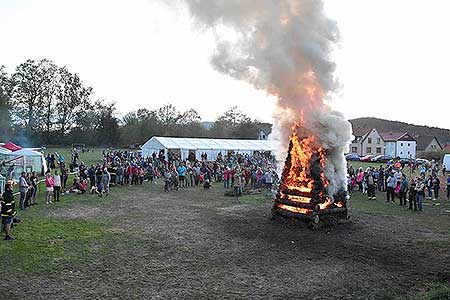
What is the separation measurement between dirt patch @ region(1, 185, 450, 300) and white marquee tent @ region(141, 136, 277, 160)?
22710mm

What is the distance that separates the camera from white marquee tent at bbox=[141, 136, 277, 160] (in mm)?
38906

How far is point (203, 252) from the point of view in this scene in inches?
432

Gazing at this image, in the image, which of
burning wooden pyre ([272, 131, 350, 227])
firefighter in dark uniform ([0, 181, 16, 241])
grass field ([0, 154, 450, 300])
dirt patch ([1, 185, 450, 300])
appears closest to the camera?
dirt patch ([1, 185, 450, 300])

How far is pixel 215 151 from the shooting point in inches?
1629

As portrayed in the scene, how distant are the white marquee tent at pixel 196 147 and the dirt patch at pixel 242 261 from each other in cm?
2271

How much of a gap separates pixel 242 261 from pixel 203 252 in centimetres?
127

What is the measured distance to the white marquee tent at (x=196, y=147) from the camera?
3891cm

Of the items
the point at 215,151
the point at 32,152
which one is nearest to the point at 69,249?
the point at 32,152

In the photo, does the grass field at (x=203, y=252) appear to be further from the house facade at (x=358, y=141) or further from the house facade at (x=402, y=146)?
the house facade at (x=358, y=141)

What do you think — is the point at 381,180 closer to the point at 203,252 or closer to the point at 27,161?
the point at 203,252

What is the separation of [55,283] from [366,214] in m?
13.0

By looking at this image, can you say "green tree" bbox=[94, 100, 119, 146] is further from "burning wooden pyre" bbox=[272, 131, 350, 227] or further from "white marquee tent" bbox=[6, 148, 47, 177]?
"burning wooden pyre" bbox=[272, 131, 350, 227]

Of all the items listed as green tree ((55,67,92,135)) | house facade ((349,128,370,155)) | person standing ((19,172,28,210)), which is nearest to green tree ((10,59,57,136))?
green tree ((55,67,92,135))

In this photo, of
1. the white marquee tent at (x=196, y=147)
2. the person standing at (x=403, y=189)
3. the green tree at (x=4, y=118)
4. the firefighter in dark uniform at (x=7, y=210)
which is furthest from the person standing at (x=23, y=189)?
the green tree at (x=4, y=118)
